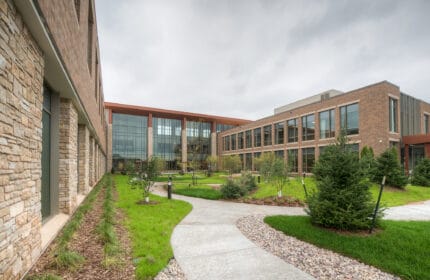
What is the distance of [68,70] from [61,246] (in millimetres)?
4226

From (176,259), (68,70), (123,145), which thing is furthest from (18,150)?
(123,145)

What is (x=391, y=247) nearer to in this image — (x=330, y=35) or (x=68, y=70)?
(x=68, y=70)

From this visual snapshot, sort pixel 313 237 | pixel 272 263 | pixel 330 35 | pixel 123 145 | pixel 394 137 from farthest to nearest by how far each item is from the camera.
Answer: pixel 123 145
pixel 394 137
pixel 330 35
pixel 313 237
pixel 272 263

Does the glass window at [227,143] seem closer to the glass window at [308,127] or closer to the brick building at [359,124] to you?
the brick building at [359,124]

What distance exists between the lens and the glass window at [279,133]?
33938 millimetres

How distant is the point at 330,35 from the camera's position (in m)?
12.8

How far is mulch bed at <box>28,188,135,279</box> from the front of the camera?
3.60 m

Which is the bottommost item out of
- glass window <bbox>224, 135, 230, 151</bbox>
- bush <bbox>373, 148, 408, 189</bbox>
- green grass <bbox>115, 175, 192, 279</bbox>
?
green grass <bbox>115, 175, 192, 279</bbox>

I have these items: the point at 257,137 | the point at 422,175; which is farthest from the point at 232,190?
the point at 257,137

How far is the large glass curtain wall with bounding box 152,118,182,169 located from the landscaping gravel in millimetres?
44142

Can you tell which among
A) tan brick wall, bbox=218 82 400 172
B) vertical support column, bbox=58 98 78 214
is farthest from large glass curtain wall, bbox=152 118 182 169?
vertical support column, bbox=58 98 78 214

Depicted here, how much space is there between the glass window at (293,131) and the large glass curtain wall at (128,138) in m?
28.6

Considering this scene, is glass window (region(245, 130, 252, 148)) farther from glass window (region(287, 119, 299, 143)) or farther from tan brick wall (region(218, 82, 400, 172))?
tan brick wall (region(218, 82, 400, 172))

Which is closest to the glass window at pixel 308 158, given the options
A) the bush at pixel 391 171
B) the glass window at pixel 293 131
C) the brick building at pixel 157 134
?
the glass window at pixel 293 131
